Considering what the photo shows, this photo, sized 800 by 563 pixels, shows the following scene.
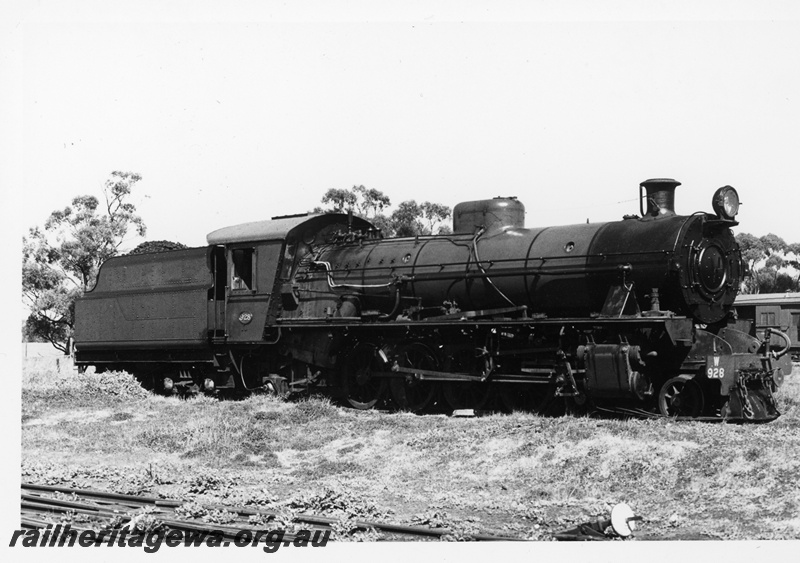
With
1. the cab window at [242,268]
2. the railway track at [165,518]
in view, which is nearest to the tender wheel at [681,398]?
the railway track at [165,518]

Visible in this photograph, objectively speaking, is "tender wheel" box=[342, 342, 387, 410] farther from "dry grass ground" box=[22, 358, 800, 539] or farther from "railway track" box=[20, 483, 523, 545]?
"railway track" box=[20, 483, 523, 545]

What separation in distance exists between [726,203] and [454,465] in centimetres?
544

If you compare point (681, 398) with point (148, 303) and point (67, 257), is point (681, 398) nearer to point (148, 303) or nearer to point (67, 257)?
point (148, 303)

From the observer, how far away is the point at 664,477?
9.34 m

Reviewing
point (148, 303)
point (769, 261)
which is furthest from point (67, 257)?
point (769, 261)

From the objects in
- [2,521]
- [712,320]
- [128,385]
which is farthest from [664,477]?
[128,385]

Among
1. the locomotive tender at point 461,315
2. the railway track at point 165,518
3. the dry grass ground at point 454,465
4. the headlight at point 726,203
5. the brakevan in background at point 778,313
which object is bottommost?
the brakevan in background at point 778,313

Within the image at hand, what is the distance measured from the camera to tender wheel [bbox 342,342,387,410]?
1554 cm

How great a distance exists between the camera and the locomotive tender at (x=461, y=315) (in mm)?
12375

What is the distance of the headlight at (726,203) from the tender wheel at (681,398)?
2.36 meters

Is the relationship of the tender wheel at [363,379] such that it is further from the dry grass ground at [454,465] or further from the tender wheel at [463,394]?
the tender wheel at [463,394]

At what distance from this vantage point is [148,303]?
18.6m

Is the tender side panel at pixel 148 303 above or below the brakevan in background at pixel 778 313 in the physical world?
above

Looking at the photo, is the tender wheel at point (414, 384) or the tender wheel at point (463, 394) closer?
the tender wheel at point (463, 394)
